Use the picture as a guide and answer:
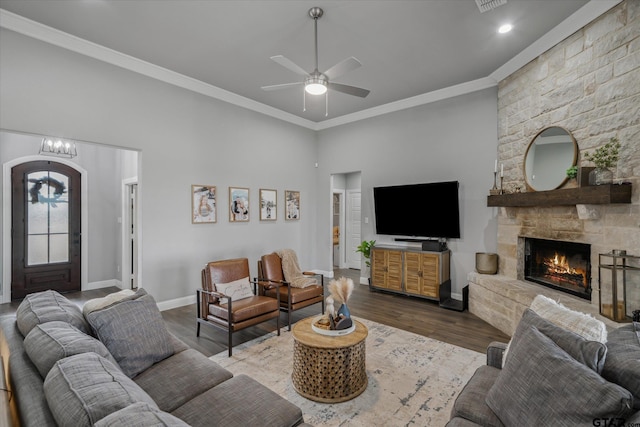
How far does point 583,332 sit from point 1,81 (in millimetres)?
5432

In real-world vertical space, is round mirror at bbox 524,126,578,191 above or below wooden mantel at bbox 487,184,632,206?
above

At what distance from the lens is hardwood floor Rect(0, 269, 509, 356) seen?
352 cm

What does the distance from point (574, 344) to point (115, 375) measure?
2034 mm

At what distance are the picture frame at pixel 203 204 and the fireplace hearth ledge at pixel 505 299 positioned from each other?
422 centimetres

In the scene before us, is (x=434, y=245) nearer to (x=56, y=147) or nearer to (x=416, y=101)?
(x=416, y=101)

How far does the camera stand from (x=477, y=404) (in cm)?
162

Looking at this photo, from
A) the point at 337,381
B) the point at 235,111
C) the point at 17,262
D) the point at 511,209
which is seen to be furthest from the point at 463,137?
the point at 17,262

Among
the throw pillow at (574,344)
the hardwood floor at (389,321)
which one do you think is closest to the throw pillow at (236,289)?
the hardwood floor at (389,321)

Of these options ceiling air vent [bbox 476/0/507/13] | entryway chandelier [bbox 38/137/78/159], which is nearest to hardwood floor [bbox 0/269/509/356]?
entryway chandelier [bbox 38/137/78/159]

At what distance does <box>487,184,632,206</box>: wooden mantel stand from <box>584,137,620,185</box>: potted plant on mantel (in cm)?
10

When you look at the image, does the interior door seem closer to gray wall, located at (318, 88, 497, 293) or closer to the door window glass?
gray wall, located at (318, 88, 497, 293)

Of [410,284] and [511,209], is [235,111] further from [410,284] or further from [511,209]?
[511,209]

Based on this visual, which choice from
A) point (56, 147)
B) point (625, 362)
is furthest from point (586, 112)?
point (56, 147)

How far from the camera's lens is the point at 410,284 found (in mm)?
5160
